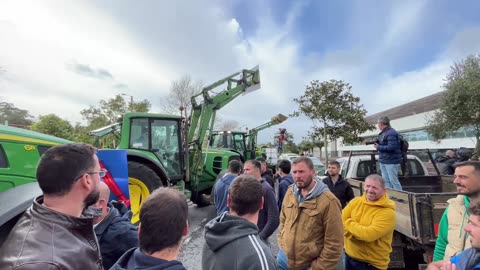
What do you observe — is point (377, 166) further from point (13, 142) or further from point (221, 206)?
point (13, 142)

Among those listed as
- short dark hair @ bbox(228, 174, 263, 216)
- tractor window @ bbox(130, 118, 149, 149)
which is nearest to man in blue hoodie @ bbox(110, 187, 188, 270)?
short dark hair @ bbox(228, 174, 263, 216)

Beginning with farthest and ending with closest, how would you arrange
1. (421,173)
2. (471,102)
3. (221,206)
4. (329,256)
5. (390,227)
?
(471,102) < (421,173) < (221,206) < (390,227) < (329,256)

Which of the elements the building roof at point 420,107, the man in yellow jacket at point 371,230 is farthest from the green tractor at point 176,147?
the building roof at point 420,107

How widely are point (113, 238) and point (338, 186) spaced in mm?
3651

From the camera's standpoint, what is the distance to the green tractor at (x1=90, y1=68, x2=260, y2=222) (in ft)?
19.5

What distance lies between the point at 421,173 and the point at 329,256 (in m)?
4.80

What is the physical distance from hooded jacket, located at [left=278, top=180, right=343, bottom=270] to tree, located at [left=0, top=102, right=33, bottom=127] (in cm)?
3191

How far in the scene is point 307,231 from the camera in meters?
2.67

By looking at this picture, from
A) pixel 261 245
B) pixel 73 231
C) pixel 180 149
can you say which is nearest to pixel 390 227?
pixel 261 245

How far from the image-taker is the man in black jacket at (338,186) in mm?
4754

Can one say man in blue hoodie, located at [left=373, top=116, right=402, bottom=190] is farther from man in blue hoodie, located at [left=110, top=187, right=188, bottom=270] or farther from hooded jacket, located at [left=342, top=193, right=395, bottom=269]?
man in blue hoodie, located at [left=110, top=187, right=188, bottom=270]

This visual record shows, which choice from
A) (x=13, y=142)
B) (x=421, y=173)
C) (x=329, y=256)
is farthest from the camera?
(x=421, y=173)

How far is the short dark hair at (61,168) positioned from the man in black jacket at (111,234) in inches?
26.5

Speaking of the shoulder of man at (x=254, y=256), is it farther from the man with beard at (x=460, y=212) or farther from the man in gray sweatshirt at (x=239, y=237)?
the man with beard at (x=460, y=212)
